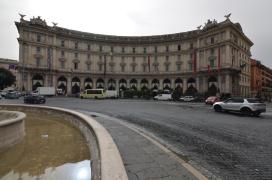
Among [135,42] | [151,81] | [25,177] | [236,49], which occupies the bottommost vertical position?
[25,177]

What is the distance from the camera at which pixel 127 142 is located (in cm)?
768

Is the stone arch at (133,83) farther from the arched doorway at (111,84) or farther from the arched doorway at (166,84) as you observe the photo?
the arched doorway at (166,84)

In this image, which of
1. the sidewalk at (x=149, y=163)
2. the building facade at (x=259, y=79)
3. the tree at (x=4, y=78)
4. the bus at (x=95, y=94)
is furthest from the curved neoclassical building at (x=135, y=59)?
the sidewalk at (x=149, y=163)

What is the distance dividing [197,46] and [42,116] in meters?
63.1

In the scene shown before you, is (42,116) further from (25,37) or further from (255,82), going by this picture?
(255,82)

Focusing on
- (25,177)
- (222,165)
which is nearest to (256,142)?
(222,165)

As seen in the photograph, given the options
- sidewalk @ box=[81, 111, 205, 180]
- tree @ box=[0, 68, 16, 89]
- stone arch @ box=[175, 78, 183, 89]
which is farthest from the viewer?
stone arch @ box=[175, 78, 183, 89]

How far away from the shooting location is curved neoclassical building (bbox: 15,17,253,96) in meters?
66.6

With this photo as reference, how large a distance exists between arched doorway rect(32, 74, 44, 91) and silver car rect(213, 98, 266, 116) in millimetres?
61911

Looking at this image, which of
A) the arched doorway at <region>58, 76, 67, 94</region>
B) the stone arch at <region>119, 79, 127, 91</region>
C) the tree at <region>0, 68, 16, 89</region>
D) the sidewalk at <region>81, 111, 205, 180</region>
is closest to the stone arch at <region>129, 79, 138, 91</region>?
the stone arch at <region>119, 79, 127, 91</region>

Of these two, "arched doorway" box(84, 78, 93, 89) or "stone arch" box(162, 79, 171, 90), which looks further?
"stone arch" box(162, 79, 171, 90)

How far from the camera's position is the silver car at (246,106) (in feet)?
63.8

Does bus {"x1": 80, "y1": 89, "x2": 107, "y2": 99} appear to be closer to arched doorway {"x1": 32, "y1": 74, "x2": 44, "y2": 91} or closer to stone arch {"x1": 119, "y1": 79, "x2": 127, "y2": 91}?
arched doorway {"x1": 32, "y1": 74, "x2": 44, "y2": 91}

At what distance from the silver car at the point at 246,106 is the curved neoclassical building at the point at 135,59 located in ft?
137
